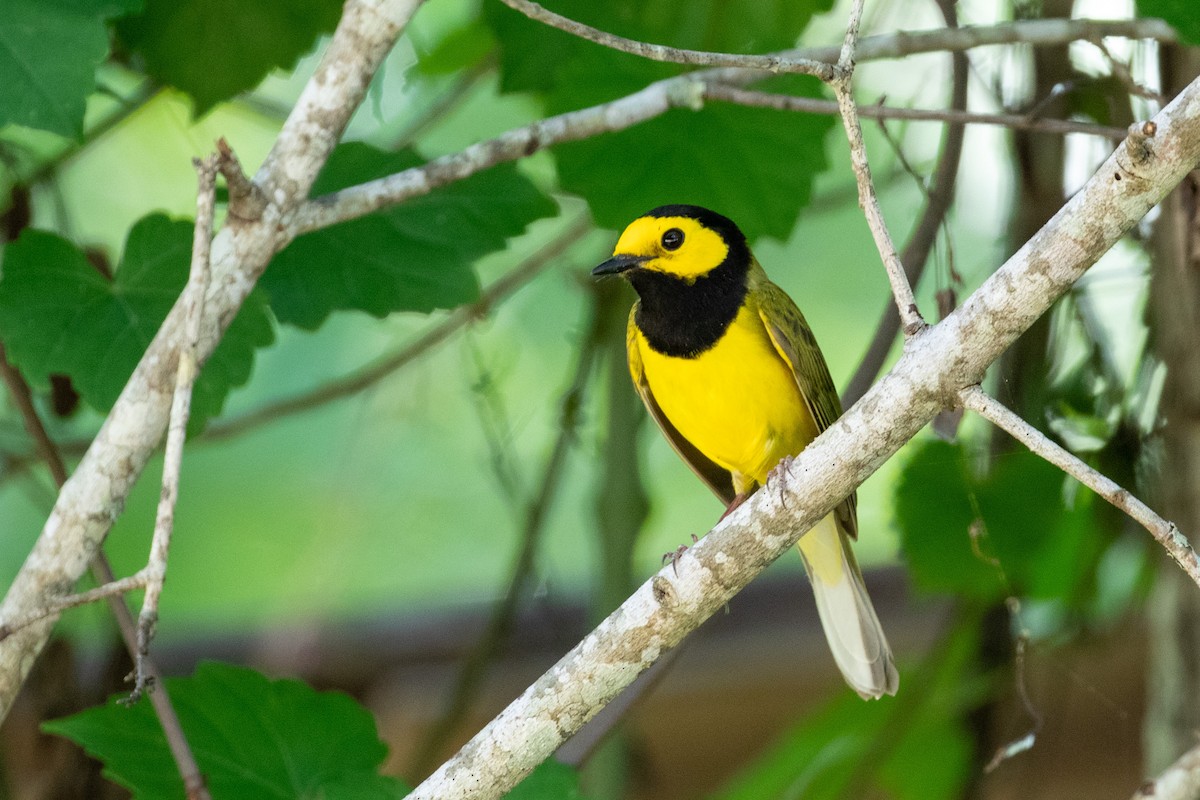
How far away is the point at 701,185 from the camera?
337cm

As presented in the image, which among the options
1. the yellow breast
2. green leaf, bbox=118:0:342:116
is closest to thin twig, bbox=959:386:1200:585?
the yellow breast

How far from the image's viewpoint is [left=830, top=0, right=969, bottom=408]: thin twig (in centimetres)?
310

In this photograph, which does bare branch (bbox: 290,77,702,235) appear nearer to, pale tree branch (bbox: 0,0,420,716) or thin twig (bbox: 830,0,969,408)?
pale tree branch (bbox: 0,0,420,716)

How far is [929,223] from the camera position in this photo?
3186 mm

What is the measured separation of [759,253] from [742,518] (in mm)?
3580

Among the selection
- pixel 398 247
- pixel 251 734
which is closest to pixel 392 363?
pixel 398 247

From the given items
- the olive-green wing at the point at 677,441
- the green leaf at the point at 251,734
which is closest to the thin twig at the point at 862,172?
the green leaf at the point at 251,734

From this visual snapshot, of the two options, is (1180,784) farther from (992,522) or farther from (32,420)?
(32,420)

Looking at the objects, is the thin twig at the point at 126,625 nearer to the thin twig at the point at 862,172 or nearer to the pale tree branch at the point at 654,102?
the pale tree branch at the point at 654,102

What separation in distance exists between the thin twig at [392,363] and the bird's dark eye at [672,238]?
638mm

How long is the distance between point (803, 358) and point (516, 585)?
1.19 metres

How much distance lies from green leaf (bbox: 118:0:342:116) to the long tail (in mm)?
1776

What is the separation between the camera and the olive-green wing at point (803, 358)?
3.27 metres

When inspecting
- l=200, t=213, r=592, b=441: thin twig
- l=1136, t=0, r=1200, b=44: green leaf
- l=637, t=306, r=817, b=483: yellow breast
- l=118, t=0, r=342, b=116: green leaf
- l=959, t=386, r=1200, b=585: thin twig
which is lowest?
l=959, t=386, r=1200, b=585: thin twig
